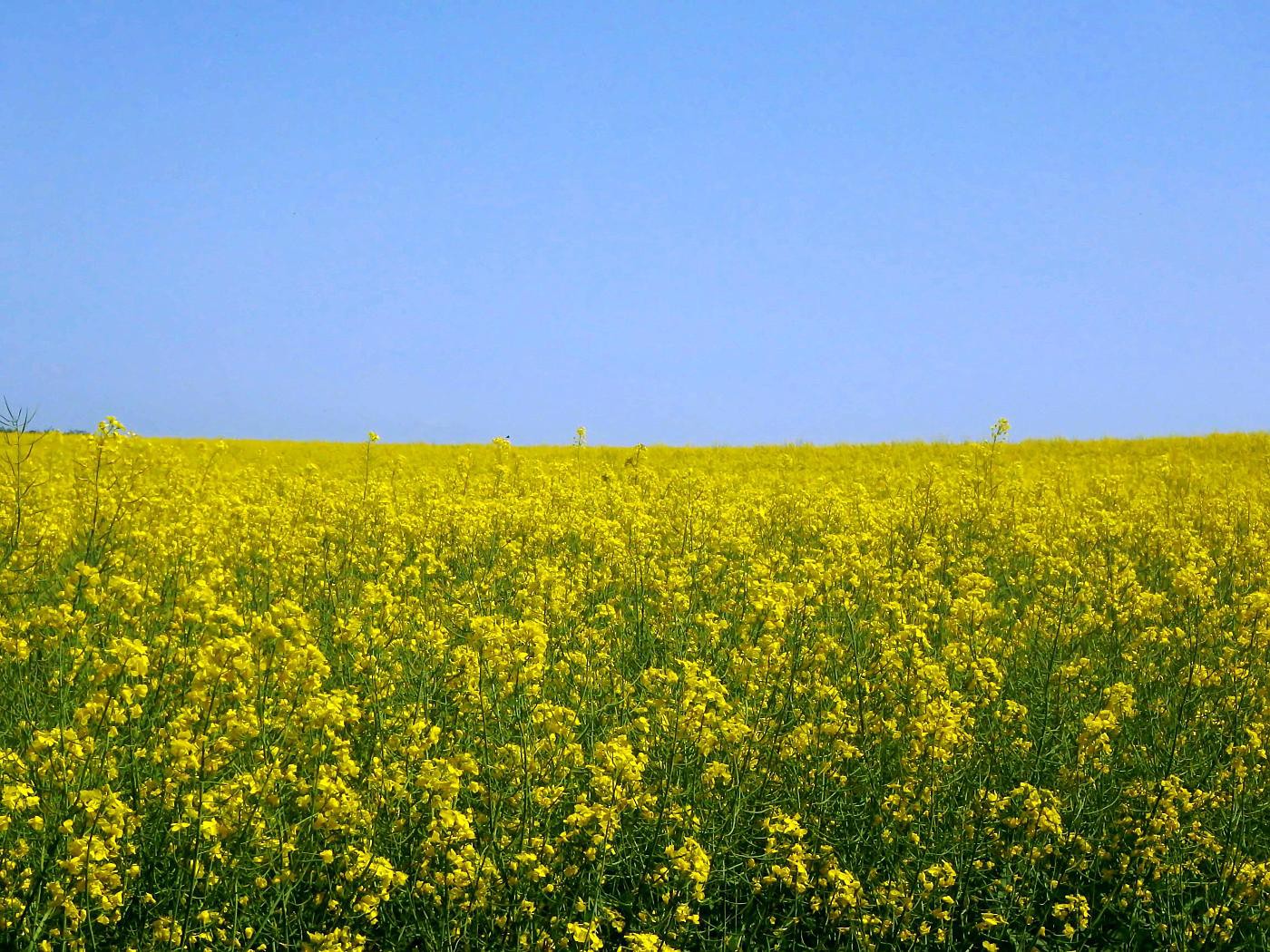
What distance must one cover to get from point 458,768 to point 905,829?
1.85 m

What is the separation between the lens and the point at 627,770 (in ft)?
11.6

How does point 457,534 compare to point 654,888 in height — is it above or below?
above

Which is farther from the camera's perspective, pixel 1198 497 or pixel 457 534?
pixel 1198 497

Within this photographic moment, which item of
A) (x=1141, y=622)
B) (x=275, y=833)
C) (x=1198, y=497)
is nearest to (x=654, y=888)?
(x=275, y=833)

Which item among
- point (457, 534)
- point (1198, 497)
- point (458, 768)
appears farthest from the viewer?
point (1198, 497)

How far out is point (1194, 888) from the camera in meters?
4.27

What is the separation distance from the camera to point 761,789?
13.3ft

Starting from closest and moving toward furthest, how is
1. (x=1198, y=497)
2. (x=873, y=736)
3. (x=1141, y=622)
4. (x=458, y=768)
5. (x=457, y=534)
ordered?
(x=458, y=768), (x=873, y=736), (x=1141, y=622), (x=457, y=534), (x=1198, y=497)

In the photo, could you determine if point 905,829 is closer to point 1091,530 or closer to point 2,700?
point 2,700

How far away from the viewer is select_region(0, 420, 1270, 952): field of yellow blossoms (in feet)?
11.2

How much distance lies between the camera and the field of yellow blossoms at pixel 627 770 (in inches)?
134

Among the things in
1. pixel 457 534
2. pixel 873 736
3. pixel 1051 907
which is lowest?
pixel 1051 907

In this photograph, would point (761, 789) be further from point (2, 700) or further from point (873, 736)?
point (2, 700)

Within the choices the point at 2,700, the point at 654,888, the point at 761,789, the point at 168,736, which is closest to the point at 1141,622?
the point at 761,789
